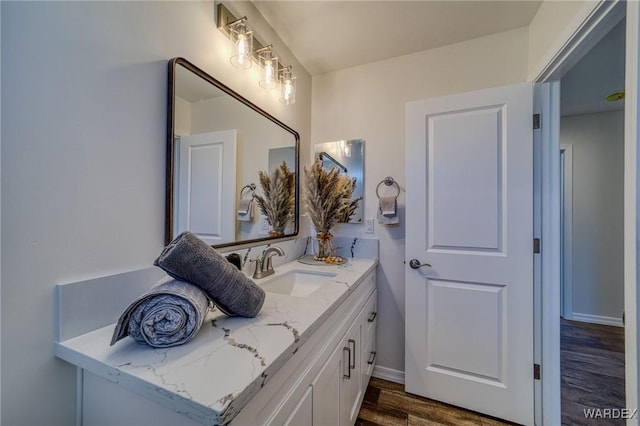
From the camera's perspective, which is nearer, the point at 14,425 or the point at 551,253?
the point at 14,425

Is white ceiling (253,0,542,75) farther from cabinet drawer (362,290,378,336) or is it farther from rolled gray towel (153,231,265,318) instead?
cabinet drawer (362,290,378,336)

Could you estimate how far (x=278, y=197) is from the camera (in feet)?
5.16

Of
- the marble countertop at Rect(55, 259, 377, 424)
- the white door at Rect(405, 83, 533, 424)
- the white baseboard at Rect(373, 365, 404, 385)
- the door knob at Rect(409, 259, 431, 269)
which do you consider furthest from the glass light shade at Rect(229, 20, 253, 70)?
the white baseboard at Rect(373, 365, 404, 385)

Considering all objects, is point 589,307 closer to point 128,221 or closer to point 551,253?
point 551,253

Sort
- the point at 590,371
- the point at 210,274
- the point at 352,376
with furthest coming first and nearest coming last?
the point at 590,371
the point at 352,376
the point at 210,274

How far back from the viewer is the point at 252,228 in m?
1.36

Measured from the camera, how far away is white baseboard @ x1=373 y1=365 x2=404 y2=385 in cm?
174

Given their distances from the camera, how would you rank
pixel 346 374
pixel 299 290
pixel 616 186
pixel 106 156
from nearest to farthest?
1. pixel 106 156
2. pixel 346 374
3. pixel 299 290
4. pixel 616 186

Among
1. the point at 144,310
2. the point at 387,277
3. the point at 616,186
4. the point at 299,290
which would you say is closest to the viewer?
the point at 144,310

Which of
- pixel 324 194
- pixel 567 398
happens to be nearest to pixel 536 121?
pixel 324 194

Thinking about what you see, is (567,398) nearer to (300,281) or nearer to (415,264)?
(415,264)

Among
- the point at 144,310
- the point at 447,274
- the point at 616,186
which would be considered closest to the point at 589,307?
the point at 616,186

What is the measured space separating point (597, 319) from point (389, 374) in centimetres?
269

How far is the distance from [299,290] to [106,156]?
109cm
